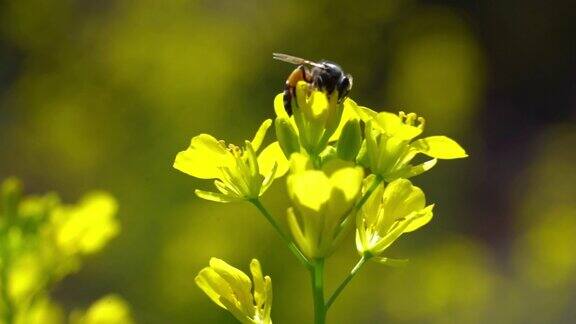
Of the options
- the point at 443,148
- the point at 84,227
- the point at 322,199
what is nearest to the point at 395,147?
the point at 443,148

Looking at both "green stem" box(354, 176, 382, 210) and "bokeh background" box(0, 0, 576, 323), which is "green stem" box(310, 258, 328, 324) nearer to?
"green stem" box(354, 176, 382, 210)

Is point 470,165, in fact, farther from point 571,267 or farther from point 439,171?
point 571,267

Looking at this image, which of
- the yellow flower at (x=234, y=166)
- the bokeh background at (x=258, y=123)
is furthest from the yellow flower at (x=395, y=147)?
the bokeh background at (x=258, y=123)

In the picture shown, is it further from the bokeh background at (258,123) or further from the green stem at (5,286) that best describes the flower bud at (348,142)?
the bokeh background at (258,123)

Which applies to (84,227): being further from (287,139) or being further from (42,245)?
(287,139)

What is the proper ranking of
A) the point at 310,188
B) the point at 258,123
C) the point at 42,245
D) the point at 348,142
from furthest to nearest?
1. the point at 258,123
2. the point at 42,245
3. the point at 348,142
4. the point at 310,188

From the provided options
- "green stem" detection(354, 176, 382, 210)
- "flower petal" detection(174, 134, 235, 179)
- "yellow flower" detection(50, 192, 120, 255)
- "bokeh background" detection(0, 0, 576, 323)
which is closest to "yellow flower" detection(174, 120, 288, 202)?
"flower petal" detection(174, 134, 235, 179)
